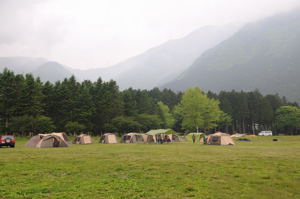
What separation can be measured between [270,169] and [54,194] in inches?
355

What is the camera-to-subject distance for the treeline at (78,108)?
146 feet

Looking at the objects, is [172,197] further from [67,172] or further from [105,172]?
[67,172]

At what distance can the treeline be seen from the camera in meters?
44.5

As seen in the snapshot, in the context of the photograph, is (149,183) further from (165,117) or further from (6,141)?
(165,117)

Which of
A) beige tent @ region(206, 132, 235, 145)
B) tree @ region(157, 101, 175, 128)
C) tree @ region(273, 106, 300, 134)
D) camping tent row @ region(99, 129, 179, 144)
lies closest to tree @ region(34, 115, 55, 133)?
camping tent row @ region(99, 129, 179, 144)

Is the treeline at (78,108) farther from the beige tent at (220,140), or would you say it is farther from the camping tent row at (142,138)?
the beige tent at (220,140)

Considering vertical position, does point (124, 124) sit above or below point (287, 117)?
below

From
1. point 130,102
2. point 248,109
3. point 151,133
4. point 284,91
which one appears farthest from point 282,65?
point 151,133

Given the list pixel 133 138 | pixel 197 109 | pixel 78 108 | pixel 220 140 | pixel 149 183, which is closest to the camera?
pixel 149 183

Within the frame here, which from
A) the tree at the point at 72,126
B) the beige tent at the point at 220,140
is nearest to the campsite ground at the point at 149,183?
the beige tent at the point at 220,140

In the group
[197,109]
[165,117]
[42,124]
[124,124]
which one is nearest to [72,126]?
[42,124]

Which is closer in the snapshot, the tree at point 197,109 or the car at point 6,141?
the car at point 6,141

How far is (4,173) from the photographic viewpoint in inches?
376

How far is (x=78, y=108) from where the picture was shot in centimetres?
5184
